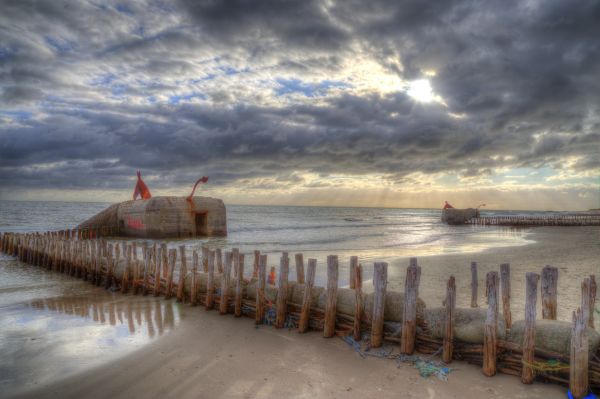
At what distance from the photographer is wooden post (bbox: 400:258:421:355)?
606 cm

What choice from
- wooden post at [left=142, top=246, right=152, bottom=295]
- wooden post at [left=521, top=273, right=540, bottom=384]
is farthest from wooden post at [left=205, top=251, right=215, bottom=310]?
wooden post at [left=521, top=273, right=540, bottom=384]

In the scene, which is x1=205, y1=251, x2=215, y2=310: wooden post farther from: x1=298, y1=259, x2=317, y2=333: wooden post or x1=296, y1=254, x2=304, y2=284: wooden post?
x1=298, y1=259, x2=317, y2=333: wooden post

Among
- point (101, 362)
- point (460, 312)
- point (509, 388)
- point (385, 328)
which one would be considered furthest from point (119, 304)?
point (509, 388)

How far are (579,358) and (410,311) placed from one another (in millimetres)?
2232

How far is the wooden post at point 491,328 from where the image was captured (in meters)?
5.49

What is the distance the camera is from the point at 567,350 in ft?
17.0

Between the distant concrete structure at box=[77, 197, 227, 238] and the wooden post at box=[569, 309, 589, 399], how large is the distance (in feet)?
Answer: 83.6

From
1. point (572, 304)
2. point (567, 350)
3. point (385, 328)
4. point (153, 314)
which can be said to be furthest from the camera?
point (572, 304)

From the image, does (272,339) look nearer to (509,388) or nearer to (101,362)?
(101,362)

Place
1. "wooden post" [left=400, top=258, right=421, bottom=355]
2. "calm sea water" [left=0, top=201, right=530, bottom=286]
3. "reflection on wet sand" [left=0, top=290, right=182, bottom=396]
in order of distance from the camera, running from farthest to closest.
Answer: "calm sea water" [left=0, top=201, right=530, bottom=286] → "reflection on wet sand" [left=0, top=290, right=182, bottom=396] → "wooden post" [left=400, top=258, right=421, bottom=355]

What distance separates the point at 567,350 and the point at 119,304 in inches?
391

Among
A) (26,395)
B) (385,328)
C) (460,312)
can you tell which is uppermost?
(460,312)

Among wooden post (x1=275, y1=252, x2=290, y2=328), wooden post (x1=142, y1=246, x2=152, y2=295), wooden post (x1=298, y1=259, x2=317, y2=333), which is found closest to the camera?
wooden post (x1=298, y1=259, x2=317, y2=333)

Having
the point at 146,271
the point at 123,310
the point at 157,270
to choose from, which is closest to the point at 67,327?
the point at 123,310
